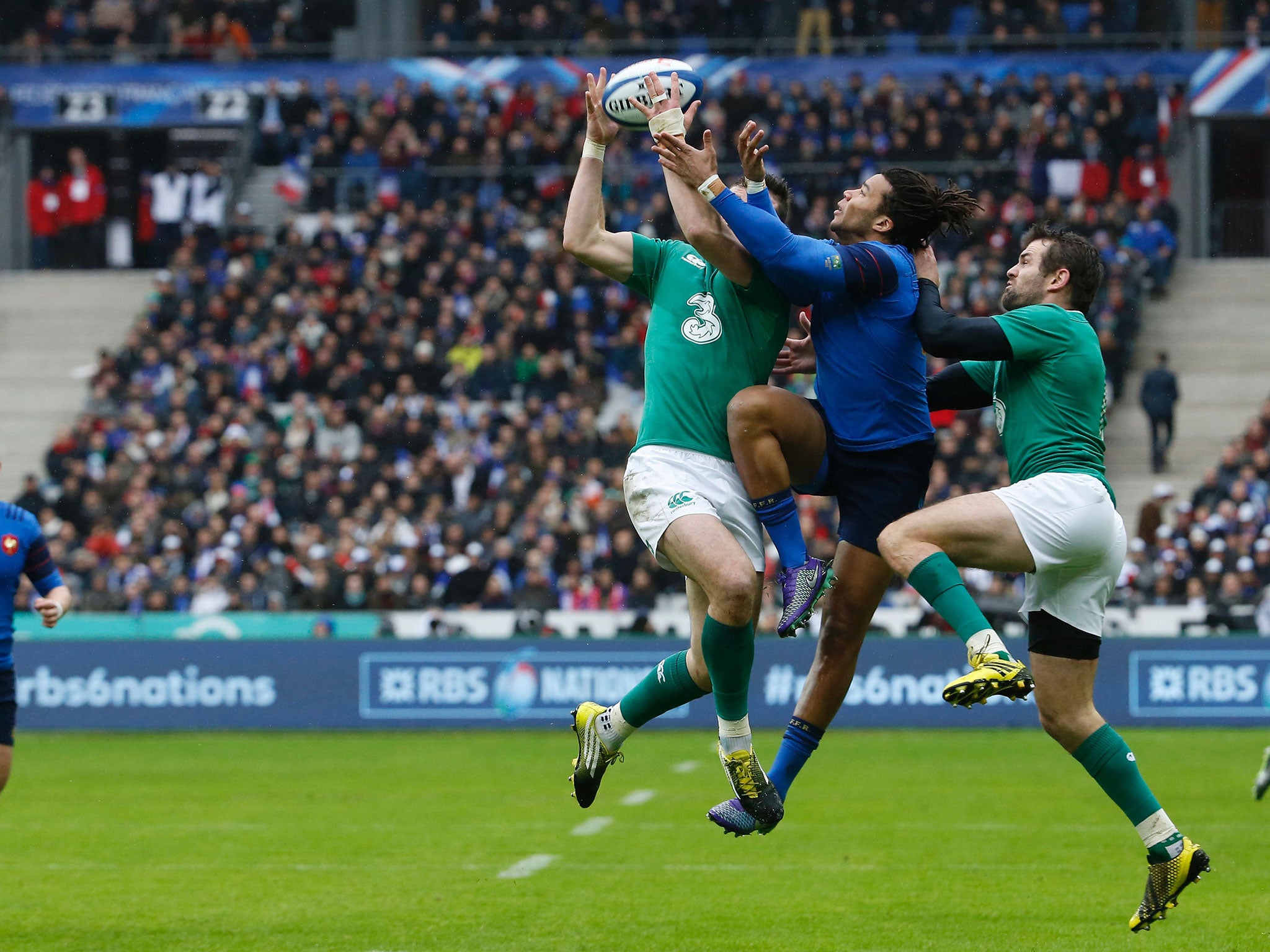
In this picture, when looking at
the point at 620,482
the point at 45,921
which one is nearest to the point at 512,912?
the point at 45,921

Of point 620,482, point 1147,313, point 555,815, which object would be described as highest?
point 1147,313

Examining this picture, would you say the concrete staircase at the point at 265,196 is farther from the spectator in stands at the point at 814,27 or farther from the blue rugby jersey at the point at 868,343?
the blue rugby jersey at the point at 868,343

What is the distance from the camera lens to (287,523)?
21.6 meters

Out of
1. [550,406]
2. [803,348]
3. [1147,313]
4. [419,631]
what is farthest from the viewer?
[1147,313]

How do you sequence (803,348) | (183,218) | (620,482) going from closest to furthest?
(803,348)
(620,482)
(183,218)

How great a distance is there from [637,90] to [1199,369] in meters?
19.3

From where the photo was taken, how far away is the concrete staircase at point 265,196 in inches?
1089

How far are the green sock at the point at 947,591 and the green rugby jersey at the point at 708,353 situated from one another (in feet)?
3.08

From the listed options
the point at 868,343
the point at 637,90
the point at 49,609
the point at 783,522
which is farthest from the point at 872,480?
the point at 49,609

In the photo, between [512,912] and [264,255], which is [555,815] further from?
[264,255]

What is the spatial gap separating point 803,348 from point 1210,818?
6056mm

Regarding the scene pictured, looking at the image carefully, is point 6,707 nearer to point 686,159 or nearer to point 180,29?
point 686,159

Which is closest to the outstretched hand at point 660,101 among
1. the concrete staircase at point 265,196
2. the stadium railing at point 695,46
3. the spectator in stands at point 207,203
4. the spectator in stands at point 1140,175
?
the spectator in stands at point 1140,175

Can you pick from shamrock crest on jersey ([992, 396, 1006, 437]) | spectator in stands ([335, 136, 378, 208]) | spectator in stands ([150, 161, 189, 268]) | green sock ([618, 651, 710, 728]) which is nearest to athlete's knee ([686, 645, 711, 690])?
green sock ([618, 651, 710, 728])
